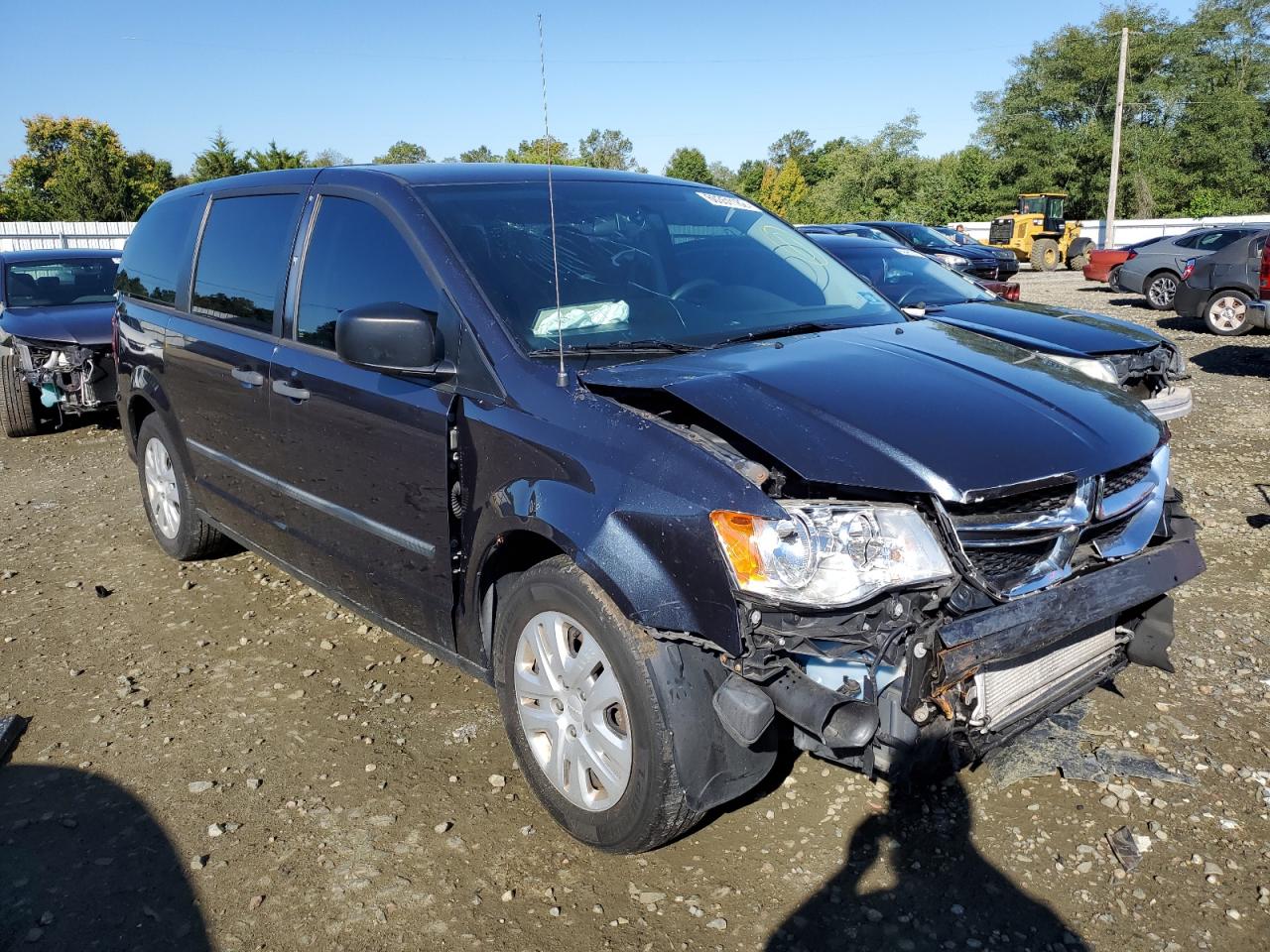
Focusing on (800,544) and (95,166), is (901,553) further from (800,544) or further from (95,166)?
(95,166)

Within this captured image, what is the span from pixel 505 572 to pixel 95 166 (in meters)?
50.4

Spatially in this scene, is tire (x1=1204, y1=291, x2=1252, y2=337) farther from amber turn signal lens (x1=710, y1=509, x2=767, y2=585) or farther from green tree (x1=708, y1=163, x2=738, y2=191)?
green tree (x1=708, y1=163, x2=738, y2=191)

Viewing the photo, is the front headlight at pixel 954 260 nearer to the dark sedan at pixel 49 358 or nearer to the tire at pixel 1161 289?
the tire at pixel 1161 289

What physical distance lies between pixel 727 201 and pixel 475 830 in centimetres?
263

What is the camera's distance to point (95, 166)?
4422 cm

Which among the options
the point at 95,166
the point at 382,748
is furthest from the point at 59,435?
the point at 95,166

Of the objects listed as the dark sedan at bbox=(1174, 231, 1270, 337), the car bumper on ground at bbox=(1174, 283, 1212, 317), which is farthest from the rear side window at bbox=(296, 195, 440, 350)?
the car bumper on ground at bbox=(1174, 283, 1212, 317)

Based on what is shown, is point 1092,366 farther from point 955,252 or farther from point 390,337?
point 955,252

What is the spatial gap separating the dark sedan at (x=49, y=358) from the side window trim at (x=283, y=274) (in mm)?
4771

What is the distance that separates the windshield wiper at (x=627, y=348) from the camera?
2801mm

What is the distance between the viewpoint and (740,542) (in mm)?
2188

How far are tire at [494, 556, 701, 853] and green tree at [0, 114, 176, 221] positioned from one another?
1853 inches

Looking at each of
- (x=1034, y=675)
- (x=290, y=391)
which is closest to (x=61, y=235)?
(x=290, y=391)

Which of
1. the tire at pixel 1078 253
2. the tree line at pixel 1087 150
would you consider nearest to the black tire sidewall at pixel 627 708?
the tire at pixel 1078 253
